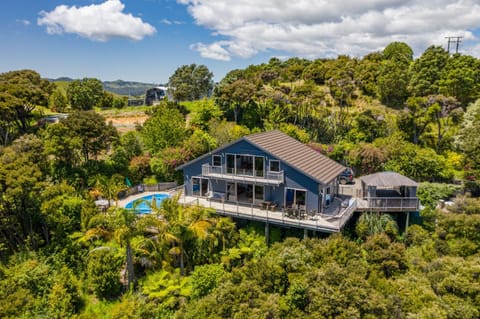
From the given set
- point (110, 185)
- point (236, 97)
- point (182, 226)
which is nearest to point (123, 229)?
point (182, 226)

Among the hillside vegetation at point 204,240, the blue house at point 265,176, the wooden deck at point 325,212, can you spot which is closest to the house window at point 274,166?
the blue house at point 265,176

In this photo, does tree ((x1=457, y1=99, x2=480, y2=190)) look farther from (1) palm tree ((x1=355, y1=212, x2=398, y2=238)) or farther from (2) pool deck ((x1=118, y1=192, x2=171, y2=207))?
(2) pool deck ((x1=118, y1=192, x2=171, y2=207))

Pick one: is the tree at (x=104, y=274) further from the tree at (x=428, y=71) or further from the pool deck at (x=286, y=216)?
the tree at (x=428, y=71)

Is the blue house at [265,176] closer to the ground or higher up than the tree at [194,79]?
closer to the ground

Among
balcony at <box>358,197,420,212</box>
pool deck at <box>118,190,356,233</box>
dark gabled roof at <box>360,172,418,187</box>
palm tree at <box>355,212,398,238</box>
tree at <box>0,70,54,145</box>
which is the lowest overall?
palm tree at <box>355,212,398,238</box>

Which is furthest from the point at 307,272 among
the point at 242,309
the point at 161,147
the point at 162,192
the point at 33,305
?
the point at 161,147

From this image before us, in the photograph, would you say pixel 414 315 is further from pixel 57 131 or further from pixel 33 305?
pixel 57 131

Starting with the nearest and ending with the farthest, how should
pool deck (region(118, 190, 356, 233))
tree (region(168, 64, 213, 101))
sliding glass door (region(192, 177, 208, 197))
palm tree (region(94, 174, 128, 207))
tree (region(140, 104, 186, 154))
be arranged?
pool deck (region(118, 190, 356, 233)) → palm tree (region(94, 174, 128, 207)) → sliding glass door (region(192, 177, 208, 197)) → tree (region(140, 104, 186, 154)) → tree (region(168, 64, 213, 101))

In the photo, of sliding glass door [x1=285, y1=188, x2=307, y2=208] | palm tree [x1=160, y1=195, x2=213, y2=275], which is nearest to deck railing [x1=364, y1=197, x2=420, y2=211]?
sliding glass door [x1=285, y1=188, x2=307, y2=208]
